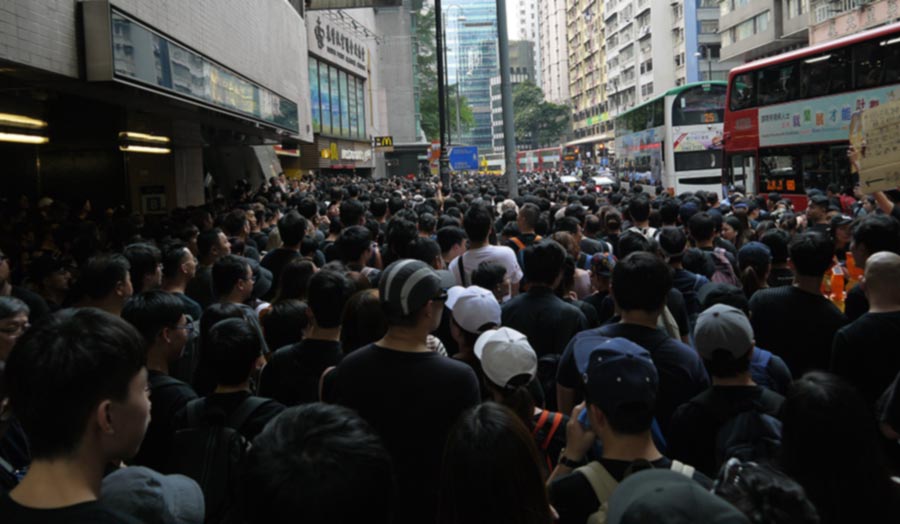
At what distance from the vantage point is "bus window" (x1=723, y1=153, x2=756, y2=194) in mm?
20188

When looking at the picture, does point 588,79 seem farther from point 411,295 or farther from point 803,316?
point 411,295

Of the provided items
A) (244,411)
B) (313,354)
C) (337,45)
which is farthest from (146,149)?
(337,45)

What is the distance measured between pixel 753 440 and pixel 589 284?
364 centimetres

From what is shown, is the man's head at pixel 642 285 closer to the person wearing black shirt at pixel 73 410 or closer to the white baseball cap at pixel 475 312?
the white baseball cap at pixel 475 312

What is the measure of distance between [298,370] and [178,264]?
215cm

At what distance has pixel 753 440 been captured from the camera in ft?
10.1

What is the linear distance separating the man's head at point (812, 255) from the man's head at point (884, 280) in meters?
0.55

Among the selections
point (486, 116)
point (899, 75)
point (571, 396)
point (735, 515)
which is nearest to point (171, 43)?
point (571, 396)

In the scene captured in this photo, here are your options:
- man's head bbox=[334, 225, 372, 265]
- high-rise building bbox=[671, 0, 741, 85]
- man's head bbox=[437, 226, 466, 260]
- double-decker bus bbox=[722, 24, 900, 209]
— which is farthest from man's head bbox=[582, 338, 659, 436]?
high-rise building bbox=[671, 0, 741, 85]

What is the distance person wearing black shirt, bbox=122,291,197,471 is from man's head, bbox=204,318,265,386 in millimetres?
262

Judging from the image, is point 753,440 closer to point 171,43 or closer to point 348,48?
point 171,43

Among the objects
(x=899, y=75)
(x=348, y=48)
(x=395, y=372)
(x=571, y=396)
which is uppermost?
(x=348, y=48)

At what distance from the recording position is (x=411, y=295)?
11.1 feet

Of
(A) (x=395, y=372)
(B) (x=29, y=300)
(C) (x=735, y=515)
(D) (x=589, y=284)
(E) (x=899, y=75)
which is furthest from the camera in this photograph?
(E) (x=899, y=75)
